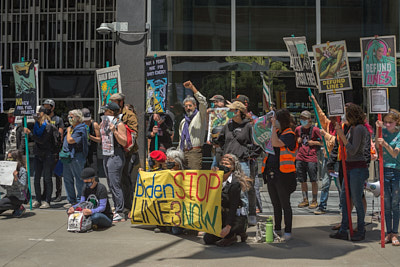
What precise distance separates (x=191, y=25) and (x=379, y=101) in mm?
7028

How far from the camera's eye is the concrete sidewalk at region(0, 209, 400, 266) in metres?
6.11

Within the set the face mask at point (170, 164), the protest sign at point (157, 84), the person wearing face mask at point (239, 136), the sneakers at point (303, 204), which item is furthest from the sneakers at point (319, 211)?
the protest sign at point (157, 84)

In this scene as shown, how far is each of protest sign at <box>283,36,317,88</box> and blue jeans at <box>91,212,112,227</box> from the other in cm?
340

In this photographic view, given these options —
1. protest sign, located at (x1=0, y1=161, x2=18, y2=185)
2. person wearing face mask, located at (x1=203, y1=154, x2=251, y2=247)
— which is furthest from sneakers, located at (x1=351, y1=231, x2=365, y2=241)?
protest sign, located at (x1=0, y1=161, x2=18, y2=185)

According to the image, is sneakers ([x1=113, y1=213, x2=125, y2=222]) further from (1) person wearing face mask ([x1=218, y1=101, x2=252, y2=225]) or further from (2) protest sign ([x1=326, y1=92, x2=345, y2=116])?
(2) protest sign ([x1=326, y1=92, x2=345, y2=116])

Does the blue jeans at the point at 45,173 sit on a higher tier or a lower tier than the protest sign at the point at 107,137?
lower

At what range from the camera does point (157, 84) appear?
9359 millimetres

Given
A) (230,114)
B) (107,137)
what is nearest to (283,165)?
(230,114)

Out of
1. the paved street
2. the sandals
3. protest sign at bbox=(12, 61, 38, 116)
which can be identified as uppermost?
protest sign at bbox=(12, 61, 38, 116)

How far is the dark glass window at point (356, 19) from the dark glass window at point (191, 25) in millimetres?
2451

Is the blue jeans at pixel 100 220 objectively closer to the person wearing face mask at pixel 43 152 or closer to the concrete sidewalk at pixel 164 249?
the concrete sidewalk at pixel 164 249

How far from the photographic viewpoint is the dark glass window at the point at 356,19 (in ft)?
42.3

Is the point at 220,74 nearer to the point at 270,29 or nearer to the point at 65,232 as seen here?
the point at 270,29

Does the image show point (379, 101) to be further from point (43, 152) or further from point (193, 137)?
point (43, 152)
